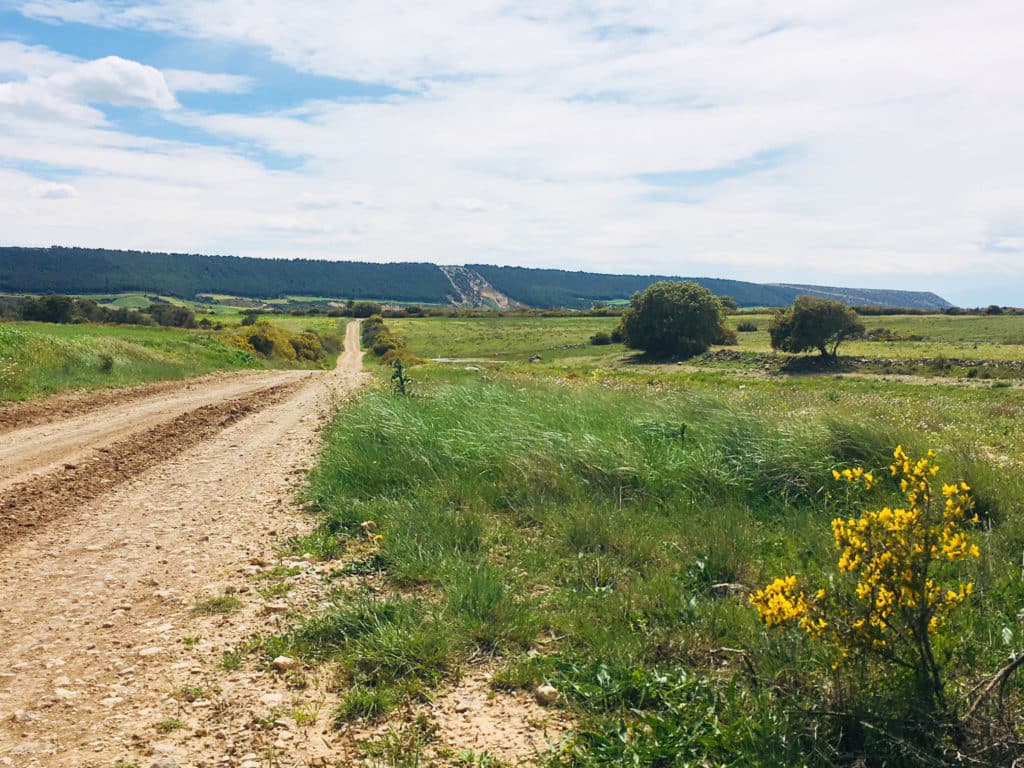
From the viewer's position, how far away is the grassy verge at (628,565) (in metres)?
3.53

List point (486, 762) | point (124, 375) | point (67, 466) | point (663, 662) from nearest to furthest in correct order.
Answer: point (486, 762) → point (663, 662) → point (67, 466) → point (124, 375)

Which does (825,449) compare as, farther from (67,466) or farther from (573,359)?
(573,359)

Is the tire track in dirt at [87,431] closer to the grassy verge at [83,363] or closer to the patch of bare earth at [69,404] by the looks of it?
the patch of bare earth at [69,404]

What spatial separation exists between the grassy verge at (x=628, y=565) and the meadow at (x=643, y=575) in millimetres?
19

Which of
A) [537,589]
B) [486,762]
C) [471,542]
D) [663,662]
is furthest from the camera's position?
[471,542]

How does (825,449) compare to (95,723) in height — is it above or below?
above

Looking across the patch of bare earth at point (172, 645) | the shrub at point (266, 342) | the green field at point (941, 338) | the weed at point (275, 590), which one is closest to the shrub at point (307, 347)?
the shrub at point (266, 342)

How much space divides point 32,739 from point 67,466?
6.68 meters

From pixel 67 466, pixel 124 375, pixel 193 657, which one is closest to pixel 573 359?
pixel 124 375

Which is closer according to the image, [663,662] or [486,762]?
[486,762]

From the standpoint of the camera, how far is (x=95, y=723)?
11.6 ft

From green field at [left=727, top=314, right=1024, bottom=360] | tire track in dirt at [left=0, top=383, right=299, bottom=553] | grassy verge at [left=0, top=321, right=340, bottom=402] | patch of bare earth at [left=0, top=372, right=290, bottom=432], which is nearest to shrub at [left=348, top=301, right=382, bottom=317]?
green field at [left=727, top=314, right=1024, bottom=360]

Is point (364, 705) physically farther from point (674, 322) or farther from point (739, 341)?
point (739, 341)

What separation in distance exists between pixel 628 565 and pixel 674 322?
204 ft
